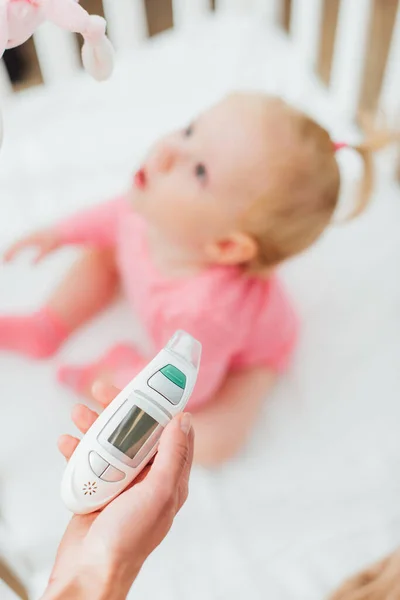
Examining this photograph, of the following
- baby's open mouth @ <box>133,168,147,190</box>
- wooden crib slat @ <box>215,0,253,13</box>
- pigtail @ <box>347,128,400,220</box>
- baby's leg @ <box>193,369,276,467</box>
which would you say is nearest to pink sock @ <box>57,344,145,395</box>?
baby's leg @ <box>193,369,276,467</box>

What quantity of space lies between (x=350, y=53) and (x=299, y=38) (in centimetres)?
11

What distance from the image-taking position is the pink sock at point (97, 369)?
2.83ft

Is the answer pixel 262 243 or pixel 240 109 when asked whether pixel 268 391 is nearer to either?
pixel 262 243

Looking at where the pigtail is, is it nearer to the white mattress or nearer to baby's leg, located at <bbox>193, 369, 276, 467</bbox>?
the white mattress

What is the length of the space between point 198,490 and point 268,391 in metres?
0.17

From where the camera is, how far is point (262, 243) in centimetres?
79

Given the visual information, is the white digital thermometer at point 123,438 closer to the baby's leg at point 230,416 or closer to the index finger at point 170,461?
the index finger at point 170,461

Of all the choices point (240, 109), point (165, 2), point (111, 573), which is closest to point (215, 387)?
point (240, 109)

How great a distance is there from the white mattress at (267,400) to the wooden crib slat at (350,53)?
0.25 ft

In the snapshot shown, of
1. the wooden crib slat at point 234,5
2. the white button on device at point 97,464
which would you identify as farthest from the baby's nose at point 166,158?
the wooden crib slat at point 234,5

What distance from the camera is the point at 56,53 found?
1.11 m

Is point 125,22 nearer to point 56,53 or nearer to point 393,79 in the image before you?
point 56,53

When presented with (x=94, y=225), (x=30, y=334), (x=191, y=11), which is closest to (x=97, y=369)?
(x=30, y=334)

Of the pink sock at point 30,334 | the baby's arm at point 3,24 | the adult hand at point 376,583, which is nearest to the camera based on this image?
the baby's arm at point 3,24
